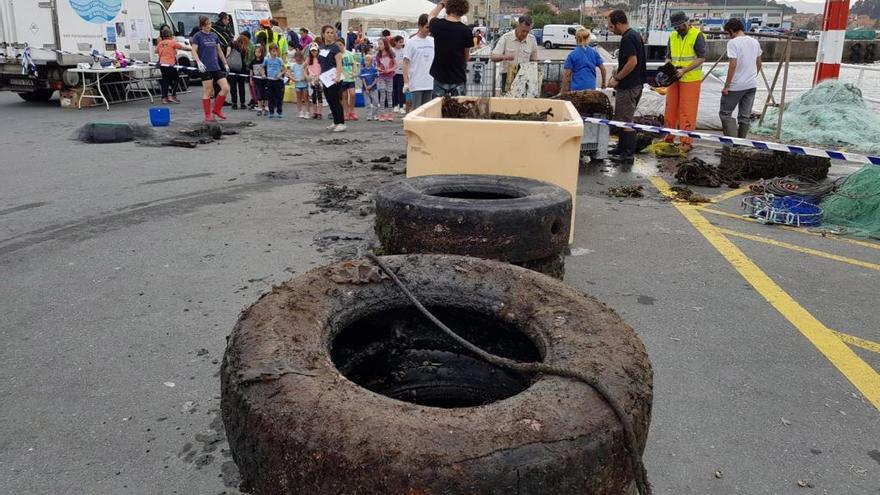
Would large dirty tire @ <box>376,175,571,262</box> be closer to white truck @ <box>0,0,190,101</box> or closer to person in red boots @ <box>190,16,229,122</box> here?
person in red boots @ <box>190,16,229,122</box>

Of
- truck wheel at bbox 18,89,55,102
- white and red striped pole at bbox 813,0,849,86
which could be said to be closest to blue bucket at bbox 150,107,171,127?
truck wheel at bbox 18,89,55,102

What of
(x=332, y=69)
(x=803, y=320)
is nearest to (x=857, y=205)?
(x=803, y=320)

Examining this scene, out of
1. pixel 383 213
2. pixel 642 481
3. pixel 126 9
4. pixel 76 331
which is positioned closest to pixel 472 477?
pixel 642 481

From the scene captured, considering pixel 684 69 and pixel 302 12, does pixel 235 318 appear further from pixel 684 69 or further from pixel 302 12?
pixel 302 12

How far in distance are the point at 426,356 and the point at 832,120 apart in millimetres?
11560

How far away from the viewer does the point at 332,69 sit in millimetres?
11961

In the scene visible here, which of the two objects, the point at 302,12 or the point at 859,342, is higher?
the point at 302,12

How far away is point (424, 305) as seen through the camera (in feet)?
8.29

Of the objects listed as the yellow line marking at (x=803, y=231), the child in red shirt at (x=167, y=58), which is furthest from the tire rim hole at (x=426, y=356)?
the child in red shirt at (x=167, y=58)

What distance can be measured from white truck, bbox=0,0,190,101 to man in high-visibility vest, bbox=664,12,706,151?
1325cm

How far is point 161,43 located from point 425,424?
16633 mm

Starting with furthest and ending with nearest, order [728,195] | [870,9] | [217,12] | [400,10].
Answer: [870,9] < [217,12] < [400,10] < [728,195]

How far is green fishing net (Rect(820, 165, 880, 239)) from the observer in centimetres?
A: 628

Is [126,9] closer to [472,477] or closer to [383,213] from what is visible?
[383,213]
